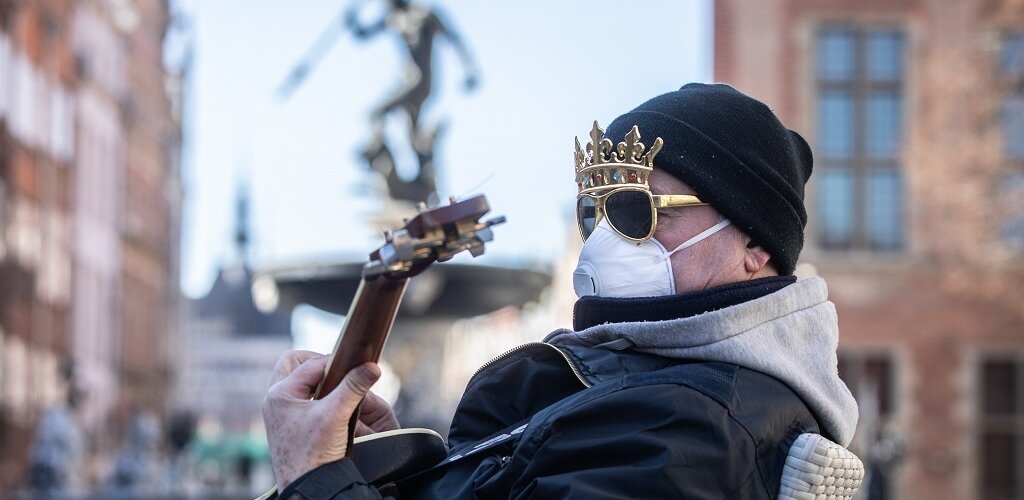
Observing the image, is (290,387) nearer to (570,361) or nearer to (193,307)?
(570,361)

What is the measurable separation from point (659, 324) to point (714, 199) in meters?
0.24

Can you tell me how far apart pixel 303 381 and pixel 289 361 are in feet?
0.53

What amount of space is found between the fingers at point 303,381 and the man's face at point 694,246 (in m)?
0.61

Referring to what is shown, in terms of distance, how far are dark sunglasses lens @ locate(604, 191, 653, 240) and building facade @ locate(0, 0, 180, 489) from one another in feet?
72.8

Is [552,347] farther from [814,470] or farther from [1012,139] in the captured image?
[1012,139]

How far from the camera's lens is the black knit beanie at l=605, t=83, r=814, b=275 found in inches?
108

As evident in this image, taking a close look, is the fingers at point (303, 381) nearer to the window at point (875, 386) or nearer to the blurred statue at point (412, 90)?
the blurred statue at point (412, 90)

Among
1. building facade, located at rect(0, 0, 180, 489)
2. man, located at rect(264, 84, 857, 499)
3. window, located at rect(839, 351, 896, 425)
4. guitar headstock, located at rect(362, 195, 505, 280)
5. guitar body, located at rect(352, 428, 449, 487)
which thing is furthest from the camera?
building facade, located at rect(0, 0, 180, 489)

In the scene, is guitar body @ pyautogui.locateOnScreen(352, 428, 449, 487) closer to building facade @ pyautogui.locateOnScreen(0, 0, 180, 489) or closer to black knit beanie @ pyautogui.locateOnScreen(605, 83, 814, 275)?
black knit beanie @ pyautogui.locateOnScreen(605, 83, 814, 275)

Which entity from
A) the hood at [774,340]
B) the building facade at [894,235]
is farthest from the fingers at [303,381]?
the building facade at [894,235]

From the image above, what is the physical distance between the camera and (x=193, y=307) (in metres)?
110

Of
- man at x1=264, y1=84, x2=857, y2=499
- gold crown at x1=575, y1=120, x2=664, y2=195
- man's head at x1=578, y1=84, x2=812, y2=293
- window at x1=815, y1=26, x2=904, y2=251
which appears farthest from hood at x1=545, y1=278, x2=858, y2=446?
window at x1=815, y1=26, x2=904, y2=251

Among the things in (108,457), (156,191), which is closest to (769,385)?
(108,457)

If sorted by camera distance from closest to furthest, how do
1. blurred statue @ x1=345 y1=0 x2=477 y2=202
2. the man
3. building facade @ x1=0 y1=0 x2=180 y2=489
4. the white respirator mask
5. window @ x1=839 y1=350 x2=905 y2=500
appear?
the man < the white respirator mask < blurred statue @ x1=345 y1=0 x2=477 y2=202 < window @ x1=839 y1=350 x2=905 y2=500 < building facade @ x1=0 y1=0 x2=180 y2=489
